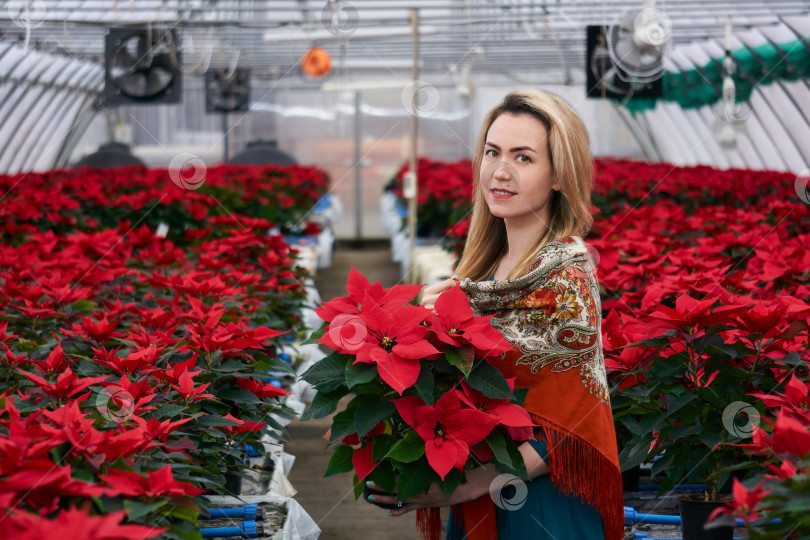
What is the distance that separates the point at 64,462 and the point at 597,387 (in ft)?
2.96

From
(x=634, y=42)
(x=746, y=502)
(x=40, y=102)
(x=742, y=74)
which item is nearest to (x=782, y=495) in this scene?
(x=746, y=502)

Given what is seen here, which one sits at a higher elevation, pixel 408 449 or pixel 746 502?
pixel 408 449

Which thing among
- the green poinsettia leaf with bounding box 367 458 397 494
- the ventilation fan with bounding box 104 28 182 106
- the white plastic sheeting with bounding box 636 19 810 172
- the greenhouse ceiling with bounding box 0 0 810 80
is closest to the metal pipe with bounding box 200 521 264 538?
the green poinsettia leaf with bounding box 367 458 397 494

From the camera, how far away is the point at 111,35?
8.37m

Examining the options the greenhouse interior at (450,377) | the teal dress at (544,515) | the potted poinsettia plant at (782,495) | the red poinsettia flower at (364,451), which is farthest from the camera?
the teal dress at (544,515)

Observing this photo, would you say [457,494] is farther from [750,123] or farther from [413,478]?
[750,123]

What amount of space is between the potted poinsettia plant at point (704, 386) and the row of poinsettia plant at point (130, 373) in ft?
2.90

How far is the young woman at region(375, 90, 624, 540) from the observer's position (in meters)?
1.50

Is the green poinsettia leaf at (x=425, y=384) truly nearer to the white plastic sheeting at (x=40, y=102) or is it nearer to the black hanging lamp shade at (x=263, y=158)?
the white plastic sheeting at (x=40, y=102)

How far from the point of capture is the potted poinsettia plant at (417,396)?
1.36m

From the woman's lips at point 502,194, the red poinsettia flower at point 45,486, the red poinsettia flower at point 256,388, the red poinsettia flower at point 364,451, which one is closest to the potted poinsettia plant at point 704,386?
the woman's lips at point 502,194

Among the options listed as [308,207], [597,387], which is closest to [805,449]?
[597,387]

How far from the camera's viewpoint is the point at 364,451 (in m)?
1.45

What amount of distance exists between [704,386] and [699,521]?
296mm
